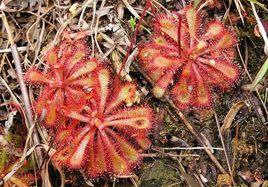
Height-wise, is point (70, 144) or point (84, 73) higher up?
point (84, 73)

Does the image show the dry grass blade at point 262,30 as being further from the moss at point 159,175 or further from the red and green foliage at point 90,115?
the moss at point 159,175

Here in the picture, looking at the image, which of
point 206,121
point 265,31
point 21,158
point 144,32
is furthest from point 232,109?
point 21,158

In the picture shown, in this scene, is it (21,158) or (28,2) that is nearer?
(21,158)

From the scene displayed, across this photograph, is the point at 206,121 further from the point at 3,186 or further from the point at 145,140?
the point at 3,186

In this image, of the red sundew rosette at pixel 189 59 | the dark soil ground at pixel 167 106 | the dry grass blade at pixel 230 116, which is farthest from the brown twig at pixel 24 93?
the dry grass blade at pixel 230 116

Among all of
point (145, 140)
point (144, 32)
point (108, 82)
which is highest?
point (144, 32)

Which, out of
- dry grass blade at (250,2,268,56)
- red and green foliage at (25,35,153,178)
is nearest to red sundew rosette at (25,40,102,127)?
red and green foliage at (25,35,153,178)
